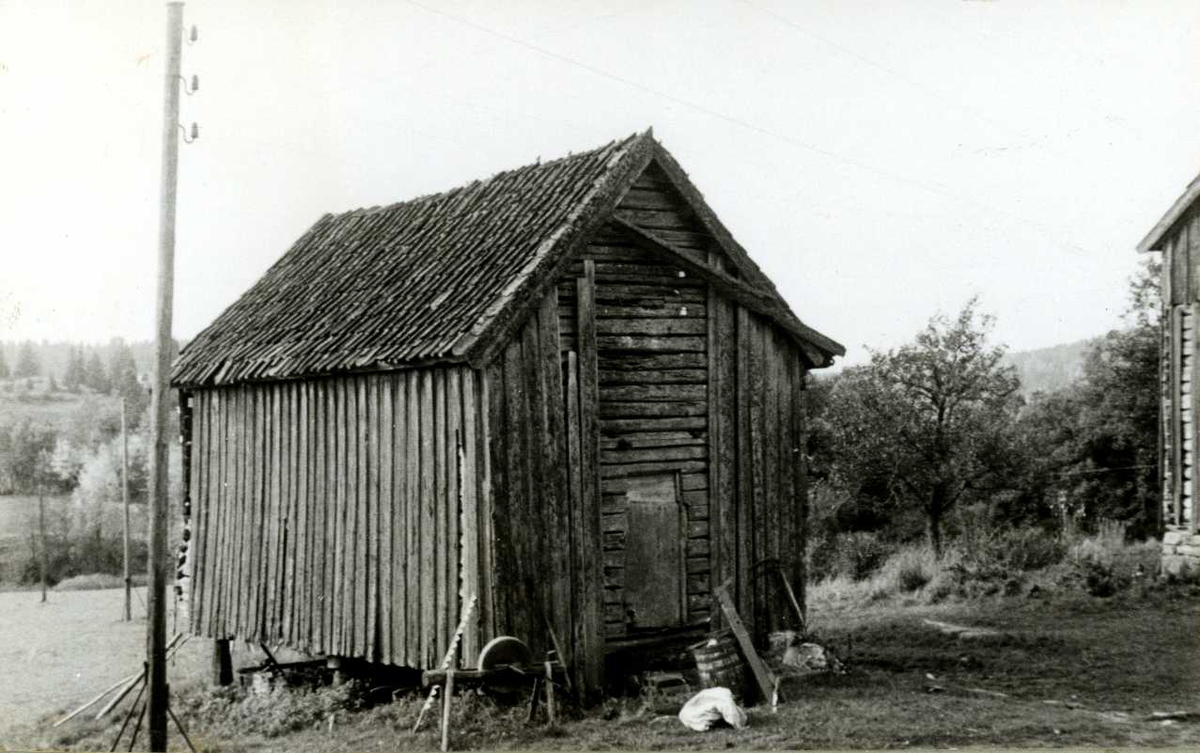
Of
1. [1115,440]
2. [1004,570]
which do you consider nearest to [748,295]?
[1004,570]

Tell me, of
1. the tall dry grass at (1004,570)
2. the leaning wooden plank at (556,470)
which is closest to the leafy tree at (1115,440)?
the tall dry grass at (1004,570)

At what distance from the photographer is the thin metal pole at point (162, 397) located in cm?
1075

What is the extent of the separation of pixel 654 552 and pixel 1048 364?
83003 millimetres

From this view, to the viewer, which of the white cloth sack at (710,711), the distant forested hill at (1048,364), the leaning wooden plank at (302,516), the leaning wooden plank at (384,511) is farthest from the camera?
the distant forested hill at (1048,364)

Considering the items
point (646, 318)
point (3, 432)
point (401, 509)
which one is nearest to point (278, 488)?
point (401, 509)

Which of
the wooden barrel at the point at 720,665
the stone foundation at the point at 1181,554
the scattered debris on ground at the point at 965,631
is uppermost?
the stone foundation at the point at 1181,554

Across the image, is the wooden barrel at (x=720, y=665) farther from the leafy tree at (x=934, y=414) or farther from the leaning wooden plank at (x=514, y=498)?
the leafy tree at (x=934, y=414)

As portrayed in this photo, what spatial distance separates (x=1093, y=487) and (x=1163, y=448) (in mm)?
10174

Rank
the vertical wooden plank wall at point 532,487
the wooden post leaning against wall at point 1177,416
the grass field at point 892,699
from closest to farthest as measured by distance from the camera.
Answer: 1. the grass field at point 892,699
2. the vertical wooden plank wall at point 532,487
3. the wooden post leaning against wall at point 1177,416

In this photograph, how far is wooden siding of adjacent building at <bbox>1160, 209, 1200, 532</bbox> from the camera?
18000 millimetres

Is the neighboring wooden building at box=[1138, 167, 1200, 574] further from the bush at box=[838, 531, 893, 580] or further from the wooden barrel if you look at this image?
the wooden barrel

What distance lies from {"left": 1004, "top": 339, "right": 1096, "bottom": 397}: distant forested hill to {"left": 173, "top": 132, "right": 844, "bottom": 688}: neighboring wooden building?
70.2m

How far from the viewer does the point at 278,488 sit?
49.0 ft

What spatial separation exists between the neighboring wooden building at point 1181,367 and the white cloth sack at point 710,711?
32.5ft
